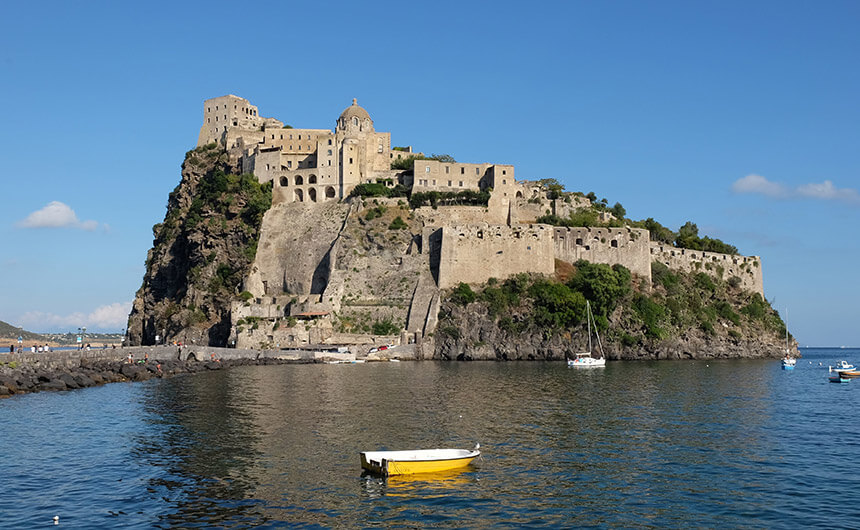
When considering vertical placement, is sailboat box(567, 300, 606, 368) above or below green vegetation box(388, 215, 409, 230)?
below

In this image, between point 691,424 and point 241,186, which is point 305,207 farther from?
point 691,424

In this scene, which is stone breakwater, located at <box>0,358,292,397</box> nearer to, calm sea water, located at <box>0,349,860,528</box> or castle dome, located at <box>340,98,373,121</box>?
calm sea water, located at <box>0,349,860,528</box>

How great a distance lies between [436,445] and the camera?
23250 millimetres

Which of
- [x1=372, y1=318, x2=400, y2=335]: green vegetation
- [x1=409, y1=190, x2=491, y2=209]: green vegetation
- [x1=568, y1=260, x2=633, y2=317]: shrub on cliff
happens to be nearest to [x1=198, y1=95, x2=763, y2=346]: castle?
[x1=372, y1=318, x2=400, y2=335]: green vegetation

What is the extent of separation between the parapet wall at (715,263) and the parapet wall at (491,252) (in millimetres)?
13896

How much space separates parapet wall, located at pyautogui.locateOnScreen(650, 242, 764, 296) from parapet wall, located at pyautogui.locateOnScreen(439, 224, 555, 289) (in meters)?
13.9

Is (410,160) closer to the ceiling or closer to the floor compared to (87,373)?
closer to the ceiling

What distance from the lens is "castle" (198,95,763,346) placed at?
221ft

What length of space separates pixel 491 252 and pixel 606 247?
483 inches

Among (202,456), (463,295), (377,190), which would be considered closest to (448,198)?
(377,190)

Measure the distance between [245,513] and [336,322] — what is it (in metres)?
50.4

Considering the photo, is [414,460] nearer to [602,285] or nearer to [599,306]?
[599,306]

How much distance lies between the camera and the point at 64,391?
41.2m

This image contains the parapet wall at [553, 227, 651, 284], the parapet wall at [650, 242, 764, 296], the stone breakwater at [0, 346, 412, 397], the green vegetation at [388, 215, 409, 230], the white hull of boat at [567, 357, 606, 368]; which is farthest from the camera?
the parapet wall at [650, 242, 764, 296]
